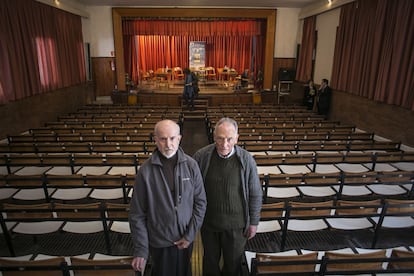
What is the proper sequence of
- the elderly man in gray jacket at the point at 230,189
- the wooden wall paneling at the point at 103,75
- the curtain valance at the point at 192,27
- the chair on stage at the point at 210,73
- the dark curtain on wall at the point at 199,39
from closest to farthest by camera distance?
the elderly man in gray jacket at the point at 230,189 < the wooden wall paneling at the point at 103,75 < the curtain valance at the point at 192,27 < the dark curtain on wall at the point at 199,39 < the chair on stage at the point at 210,73

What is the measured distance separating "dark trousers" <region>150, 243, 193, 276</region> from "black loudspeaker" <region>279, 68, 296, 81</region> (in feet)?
39.9

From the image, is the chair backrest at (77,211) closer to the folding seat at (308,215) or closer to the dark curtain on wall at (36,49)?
the folding seat at (308,215)

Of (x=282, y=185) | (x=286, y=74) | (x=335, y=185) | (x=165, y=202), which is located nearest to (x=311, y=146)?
(x=335, y=185)

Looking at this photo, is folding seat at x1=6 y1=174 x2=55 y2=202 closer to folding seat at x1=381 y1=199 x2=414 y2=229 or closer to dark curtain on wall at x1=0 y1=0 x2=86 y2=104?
folding seat at x1=381 y1=199 x2=414 y2=229

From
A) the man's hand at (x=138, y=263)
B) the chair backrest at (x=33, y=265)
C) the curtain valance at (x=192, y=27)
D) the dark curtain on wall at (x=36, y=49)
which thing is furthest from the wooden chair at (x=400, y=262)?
the curtain valance at (x=192, y=27)

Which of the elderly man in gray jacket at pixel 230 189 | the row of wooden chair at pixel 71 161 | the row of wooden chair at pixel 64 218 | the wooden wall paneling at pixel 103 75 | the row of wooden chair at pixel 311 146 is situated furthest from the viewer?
the wooden wall paneling at pixel 103 75

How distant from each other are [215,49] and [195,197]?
16298mm

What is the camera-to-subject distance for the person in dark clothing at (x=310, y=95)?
35.0 ft

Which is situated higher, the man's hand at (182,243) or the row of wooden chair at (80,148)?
the man's hand at (182,243)

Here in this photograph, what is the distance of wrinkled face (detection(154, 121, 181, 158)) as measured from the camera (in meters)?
1.78

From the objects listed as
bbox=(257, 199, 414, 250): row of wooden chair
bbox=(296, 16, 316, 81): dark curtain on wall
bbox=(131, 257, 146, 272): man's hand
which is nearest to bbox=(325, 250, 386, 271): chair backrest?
bbox=(257, 199, 414, 250): row of wooden chair

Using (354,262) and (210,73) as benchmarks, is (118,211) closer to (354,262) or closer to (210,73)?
(354,262)

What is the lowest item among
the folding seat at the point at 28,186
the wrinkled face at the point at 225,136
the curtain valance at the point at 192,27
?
the folding seat at the point at 28,186

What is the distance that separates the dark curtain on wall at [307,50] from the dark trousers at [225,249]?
423 inches
